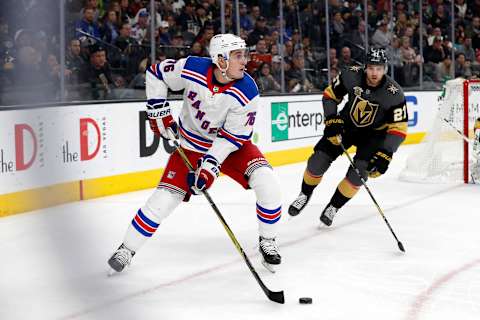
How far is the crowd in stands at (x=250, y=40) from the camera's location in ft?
2.98

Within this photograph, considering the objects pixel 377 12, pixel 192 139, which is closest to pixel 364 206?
pixel 192 139

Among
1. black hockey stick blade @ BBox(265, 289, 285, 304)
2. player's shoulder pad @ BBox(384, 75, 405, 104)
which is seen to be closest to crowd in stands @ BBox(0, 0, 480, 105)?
black hockey stick blade @ BBox(265, 289, 285, 304)

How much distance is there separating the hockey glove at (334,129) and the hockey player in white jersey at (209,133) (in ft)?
3.07

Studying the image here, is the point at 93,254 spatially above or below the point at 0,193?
above

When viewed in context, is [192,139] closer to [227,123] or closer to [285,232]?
[227,123]

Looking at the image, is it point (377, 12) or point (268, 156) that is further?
point (377, 12)

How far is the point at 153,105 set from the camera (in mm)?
3342

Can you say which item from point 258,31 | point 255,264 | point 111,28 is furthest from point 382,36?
point 255,264

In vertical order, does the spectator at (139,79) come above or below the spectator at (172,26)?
below

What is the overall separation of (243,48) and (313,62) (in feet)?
20.5

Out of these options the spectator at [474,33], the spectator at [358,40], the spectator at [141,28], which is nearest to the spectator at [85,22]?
the spectator at [141,28]

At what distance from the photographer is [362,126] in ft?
14.5

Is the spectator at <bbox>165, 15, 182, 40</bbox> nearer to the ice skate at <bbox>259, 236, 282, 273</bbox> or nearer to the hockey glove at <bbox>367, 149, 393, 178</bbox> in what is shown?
the hockey glove at <bbox>367, 149, 393, 178</bbox>

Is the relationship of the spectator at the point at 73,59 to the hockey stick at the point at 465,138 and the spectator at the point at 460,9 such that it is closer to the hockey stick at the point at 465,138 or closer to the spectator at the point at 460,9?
the hockey stick at the point at 465,138
